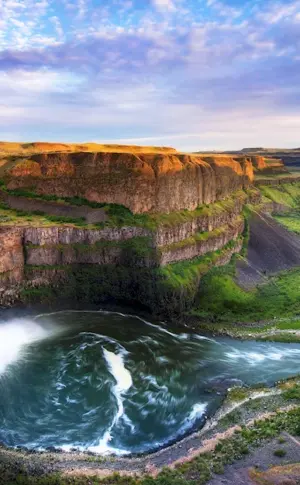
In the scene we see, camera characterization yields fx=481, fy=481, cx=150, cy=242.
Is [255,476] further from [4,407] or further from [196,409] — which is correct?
[4,407]

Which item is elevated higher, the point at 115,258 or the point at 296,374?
the point at 115,258

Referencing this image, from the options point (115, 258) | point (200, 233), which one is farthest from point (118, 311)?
point (200, 233)

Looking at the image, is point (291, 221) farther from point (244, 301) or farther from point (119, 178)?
point (119, 178)

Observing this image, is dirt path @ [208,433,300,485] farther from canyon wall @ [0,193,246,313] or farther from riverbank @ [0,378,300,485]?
canyon wall @ [0,193,246,313]

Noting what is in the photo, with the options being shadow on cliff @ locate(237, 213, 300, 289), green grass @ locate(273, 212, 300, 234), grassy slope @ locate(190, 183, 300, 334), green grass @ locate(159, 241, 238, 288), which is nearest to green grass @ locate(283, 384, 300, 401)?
grassy slope @ locate(190, 183, 300, 334)

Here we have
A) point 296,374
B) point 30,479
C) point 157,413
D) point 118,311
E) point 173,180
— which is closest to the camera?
point 30,479

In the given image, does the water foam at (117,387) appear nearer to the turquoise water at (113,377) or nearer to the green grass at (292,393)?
the turquoise water at (113,377)

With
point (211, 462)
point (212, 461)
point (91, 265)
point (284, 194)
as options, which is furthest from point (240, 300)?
point (284, 194)
